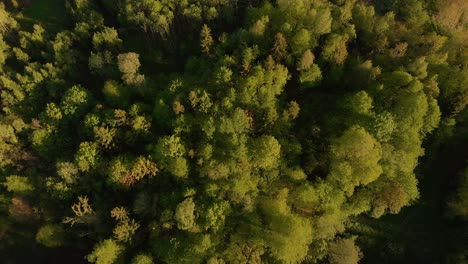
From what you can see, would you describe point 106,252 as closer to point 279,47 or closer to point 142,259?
point 142,259

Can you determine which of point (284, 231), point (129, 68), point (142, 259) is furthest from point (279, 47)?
point (142, 259)

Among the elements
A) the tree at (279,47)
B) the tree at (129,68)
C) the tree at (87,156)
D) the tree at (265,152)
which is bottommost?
the tree at (87,156)

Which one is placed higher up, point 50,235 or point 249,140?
point 249,140

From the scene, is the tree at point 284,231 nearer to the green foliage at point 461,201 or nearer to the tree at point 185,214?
the tree at point 185,214

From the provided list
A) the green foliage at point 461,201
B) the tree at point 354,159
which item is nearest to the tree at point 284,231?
the tree at point 354,159

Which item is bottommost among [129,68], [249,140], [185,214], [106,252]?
[106,252]

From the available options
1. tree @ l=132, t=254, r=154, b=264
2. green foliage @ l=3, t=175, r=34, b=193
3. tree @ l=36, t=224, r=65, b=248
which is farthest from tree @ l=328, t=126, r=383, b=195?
green foliage @ l=3, t=175, r=34, b=193

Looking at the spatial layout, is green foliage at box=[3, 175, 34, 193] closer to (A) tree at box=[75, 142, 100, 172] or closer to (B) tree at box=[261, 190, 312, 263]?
(A) tree at box=[75, 142, 100, 172]

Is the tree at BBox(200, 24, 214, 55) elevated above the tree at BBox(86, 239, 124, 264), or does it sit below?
above

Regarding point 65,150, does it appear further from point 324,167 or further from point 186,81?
point 324,167
